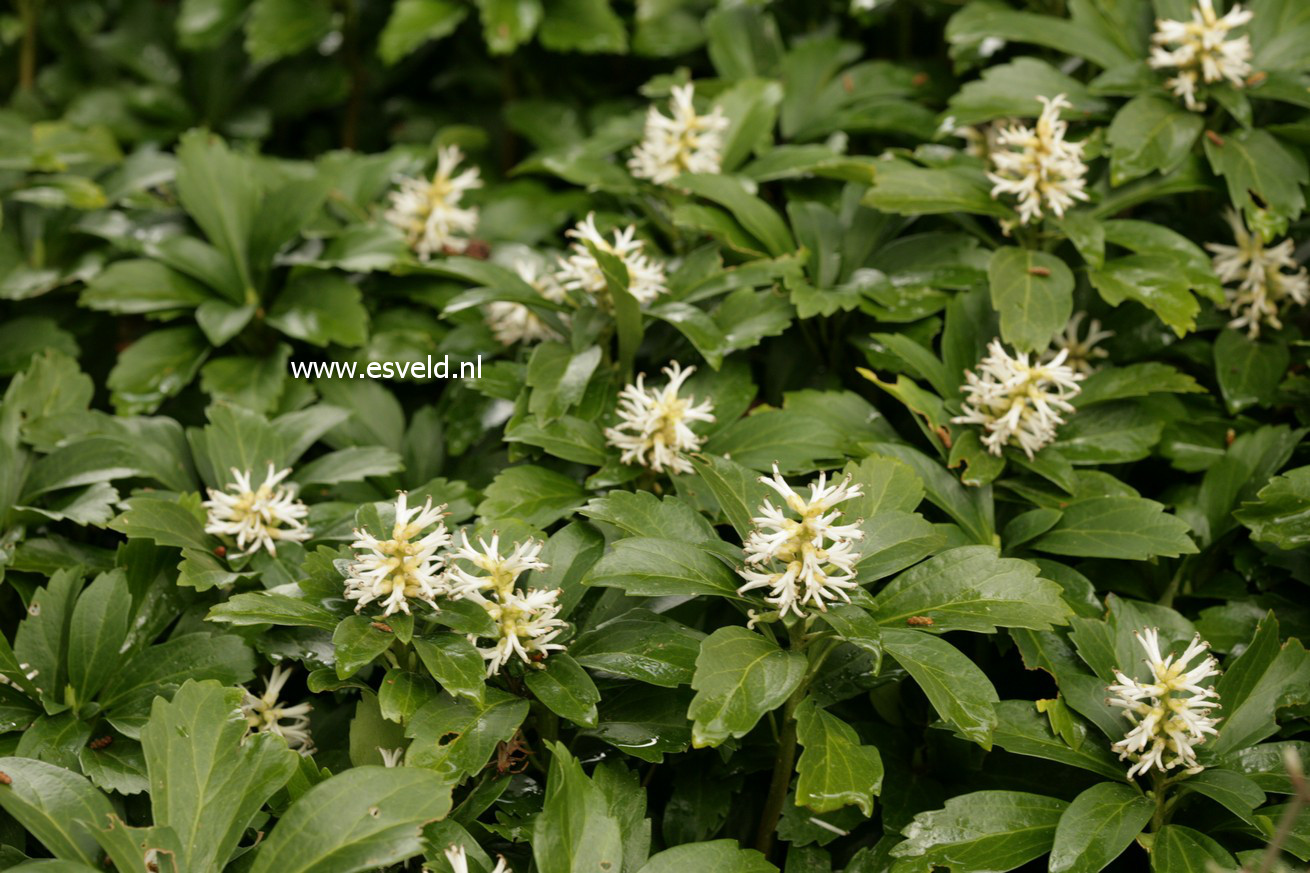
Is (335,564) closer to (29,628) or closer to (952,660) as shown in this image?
(29,628)

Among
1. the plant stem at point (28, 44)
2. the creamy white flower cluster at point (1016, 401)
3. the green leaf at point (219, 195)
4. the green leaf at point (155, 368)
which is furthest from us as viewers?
the plant stem at point (28, 44)

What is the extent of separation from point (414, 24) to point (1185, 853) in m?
2.06

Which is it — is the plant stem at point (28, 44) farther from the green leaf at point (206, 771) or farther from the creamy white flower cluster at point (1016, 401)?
the creamy white flower cluster at point (1016, 401)

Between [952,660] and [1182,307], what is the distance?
0.78m

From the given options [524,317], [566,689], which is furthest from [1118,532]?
[524,317]

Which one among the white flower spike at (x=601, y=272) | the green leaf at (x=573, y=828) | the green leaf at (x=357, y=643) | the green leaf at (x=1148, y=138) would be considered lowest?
the green leaf at (x=573, y=828)

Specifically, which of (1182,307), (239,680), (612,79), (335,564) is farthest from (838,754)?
(612,79)

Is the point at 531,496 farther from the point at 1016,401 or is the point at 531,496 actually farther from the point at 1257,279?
the point at 1257,279

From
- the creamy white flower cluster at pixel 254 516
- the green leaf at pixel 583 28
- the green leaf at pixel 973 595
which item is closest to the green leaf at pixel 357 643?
the creamy white flower cluster at pixel 254 516

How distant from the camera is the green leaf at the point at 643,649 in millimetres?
1330

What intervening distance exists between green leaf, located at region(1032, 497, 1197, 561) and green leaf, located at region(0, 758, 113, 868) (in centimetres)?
118

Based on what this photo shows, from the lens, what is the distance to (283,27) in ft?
8.38

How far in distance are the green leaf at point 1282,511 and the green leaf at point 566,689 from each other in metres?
0.91

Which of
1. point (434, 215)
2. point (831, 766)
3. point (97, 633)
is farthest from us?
point (434, 215)
